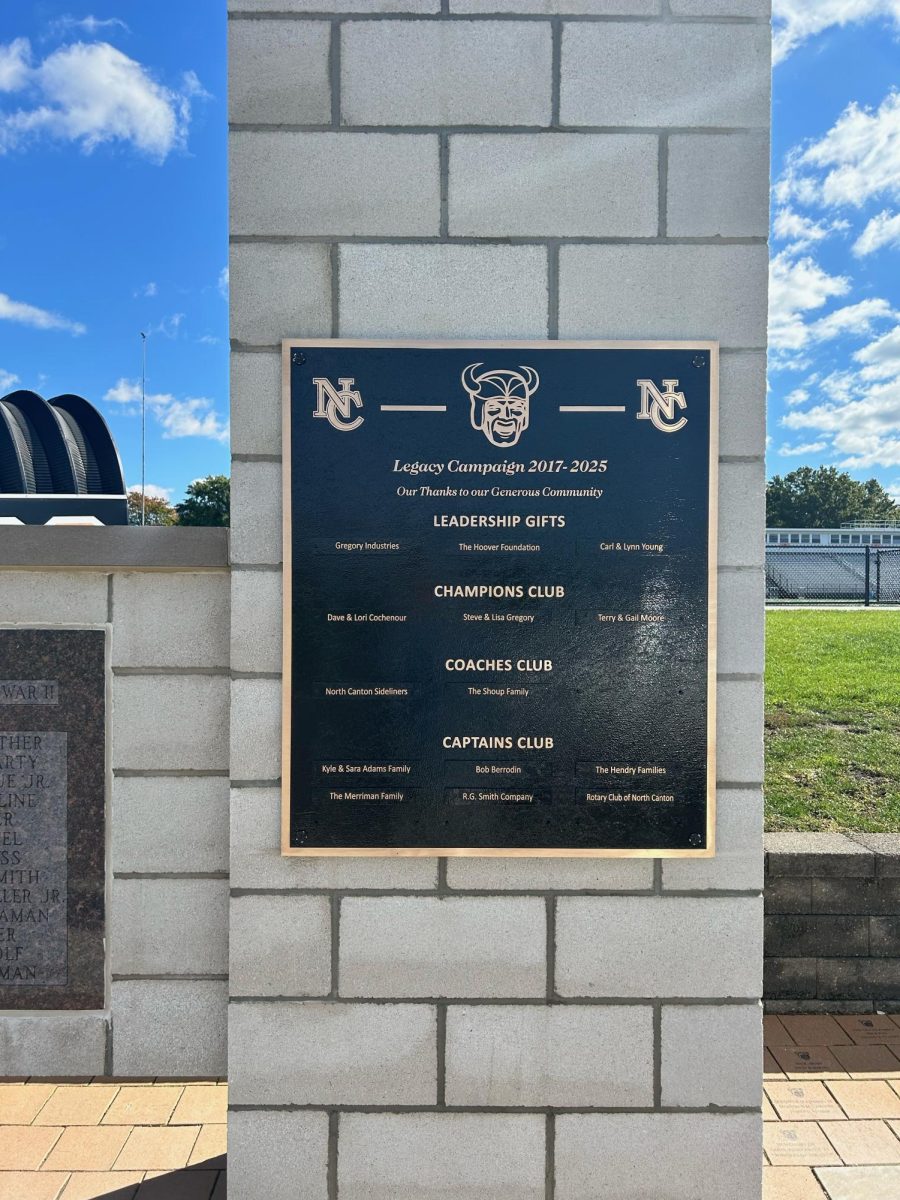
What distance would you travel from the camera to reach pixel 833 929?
357 cm

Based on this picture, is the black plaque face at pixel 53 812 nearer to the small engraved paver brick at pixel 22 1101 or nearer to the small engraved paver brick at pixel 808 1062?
the small engraved paver brick at pixel 22 1101

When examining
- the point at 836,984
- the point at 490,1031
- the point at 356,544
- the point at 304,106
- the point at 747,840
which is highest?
the point at 304,106

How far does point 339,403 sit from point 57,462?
20.7ft

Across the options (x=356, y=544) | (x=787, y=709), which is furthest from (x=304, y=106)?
(x=787, y=709)

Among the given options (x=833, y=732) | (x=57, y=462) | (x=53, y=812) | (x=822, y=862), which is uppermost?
(x=57, y=462)

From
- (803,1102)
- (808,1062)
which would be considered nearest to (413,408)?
(803,1102)

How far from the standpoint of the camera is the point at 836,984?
3.59 meters

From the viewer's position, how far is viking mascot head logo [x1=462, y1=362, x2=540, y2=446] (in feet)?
7.50

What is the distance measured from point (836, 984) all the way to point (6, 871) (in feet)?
11.4

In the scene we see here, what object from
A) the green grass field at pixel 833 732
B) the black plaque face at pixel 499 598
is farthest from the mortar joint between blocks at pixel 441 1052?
the green grass field at pixel 833 732

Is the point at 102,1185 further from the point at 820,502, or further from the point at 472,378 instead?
the point at 820,502

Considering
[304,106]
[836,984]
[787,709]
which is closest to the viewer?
[304,106]

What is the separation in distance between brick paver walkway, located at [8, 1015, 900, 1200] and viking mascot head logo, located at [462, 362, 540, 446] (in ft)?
8.55

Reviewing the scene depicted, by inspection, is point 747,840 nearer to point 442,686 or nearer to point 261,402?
point 442,686
